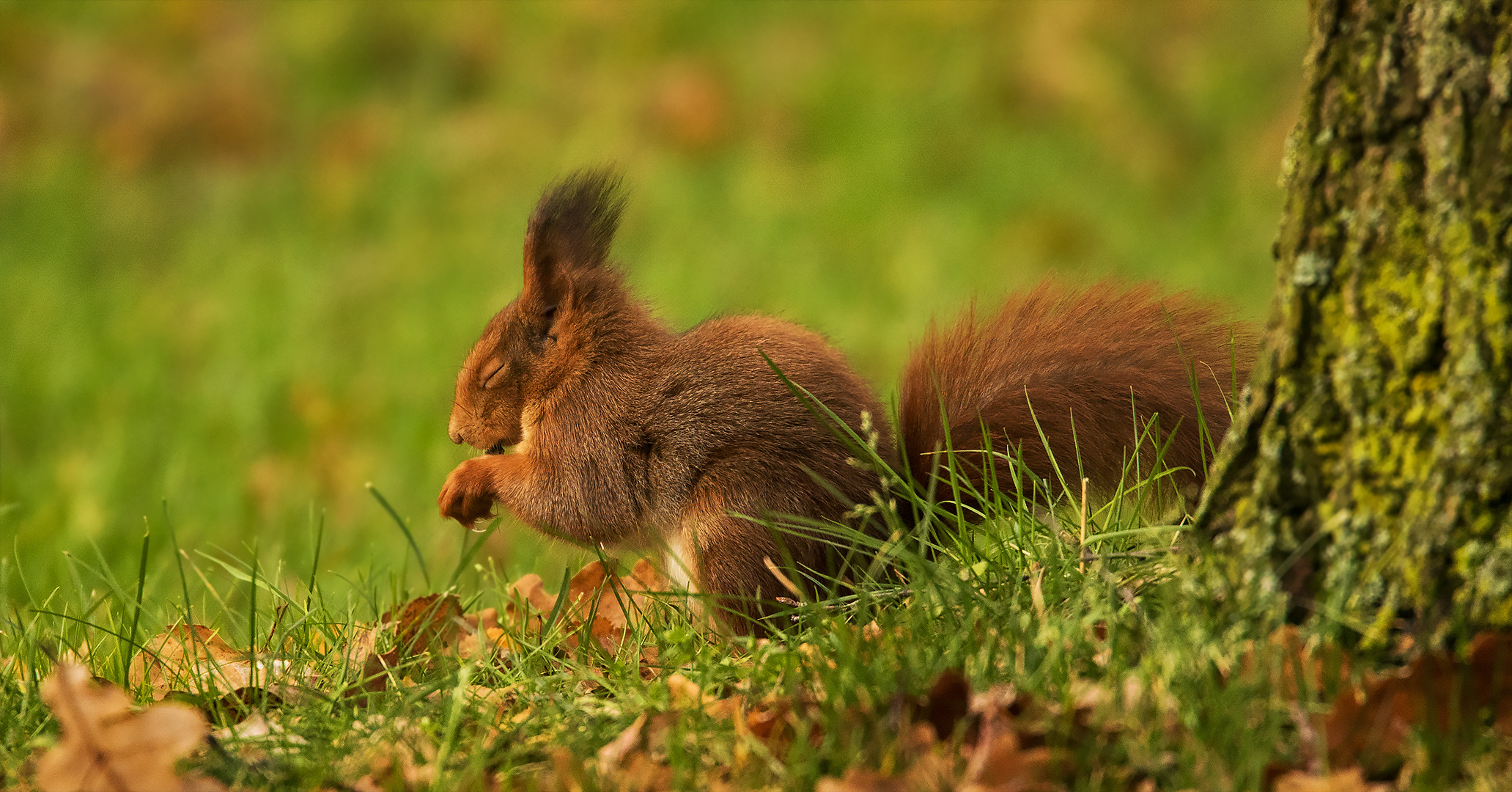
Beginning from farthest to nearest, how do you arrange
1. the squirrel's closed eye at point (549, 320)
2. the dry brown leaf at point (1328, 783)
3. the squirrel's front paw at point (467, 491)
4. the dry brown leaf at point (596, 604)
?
the squirrel's closed eye at point (549, 320), the squirrel's front paw at point (467, 491), the dry brown leaf at point (596, 604), the dry brown leaf at point (1328, 783)

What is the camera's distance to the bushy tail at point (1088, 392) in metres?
2.24

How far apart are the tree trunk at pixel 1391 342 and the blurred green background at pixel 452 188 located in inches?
121

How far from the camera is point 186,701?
1922 millimetres

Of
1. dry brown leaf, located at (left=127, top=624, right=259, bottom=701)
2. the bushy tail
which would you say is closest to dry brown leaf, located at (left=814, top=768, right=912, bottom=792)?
the bushy tail

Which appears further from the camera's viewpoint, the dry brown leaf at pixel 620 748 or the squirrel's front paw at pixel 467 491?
the squirrel's front paw at pixel 467 491

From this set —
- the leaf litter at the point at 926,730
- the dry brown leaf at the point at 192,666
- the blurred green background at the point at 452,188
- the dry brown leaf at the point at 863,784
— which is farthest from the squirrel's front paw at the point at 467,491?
the blurred green background at the point at 452,188

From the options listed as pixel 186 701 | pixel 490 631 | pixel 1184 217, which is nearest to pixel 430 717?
pixel 186 701

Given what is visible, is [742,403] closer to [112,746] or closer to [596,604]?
[596,604]

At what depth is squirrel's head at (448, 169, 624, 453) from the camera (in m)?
2.59

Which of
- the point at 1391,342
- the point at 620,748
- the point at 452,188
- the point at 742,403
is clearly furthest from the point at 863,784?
the point at 452,188

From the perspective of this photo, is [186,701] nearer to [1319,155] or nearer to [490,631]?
[490,631]

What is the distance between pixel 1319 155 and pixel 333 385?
14.9ft

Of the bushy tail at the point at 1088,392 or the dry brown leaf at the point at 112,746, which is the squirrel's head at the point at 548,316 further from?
the dry brown leaf at the point at 112,746

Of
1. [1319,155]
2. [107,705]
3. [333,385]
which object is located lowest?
[333,385]
